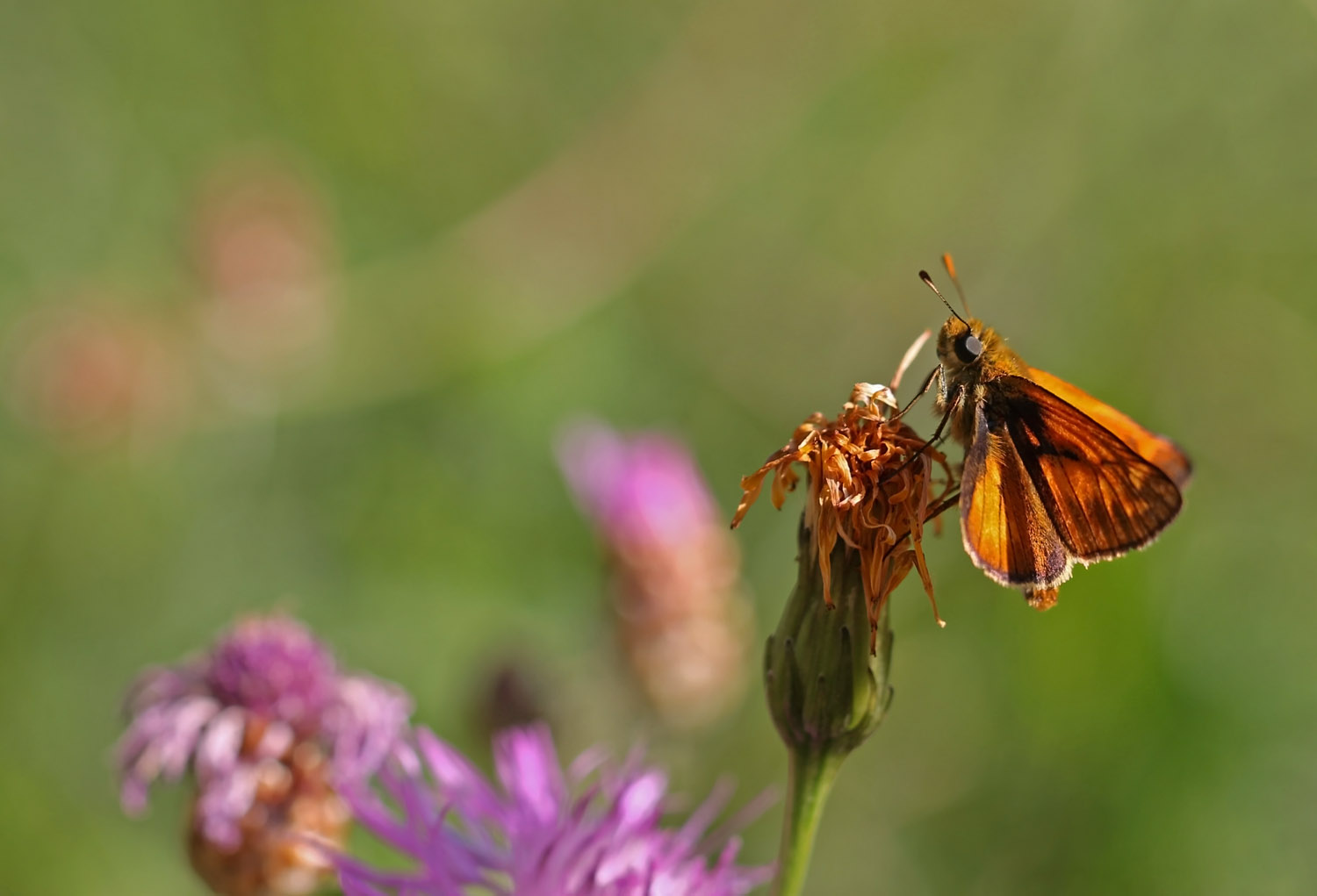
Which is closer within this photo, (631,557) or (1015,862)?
(1015,862)

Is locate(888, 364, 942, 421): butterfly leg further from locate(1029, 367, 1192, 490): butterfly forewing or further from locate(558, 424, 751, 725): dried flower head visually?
locate(558, 424, 751, 725): dried flower head

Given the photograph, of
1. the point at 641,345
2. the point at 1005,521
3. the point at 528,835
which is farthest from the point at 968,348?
the point at 641,345

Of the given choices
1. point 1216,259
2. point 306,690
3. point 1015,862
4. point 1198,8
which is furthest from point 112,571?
point 1198,8

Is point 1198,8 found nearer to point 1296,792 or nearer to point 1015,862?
point 1296,792

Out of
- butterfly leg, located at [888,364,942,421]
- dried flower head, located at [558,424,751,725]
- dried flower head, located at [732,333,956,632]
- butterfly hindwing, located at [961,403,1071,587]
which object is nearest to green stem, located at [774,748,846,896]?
dried flower head, located at [732,333,956,632]

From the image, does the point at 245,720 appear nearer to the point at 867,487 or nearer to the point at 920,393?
the point at 867,487
